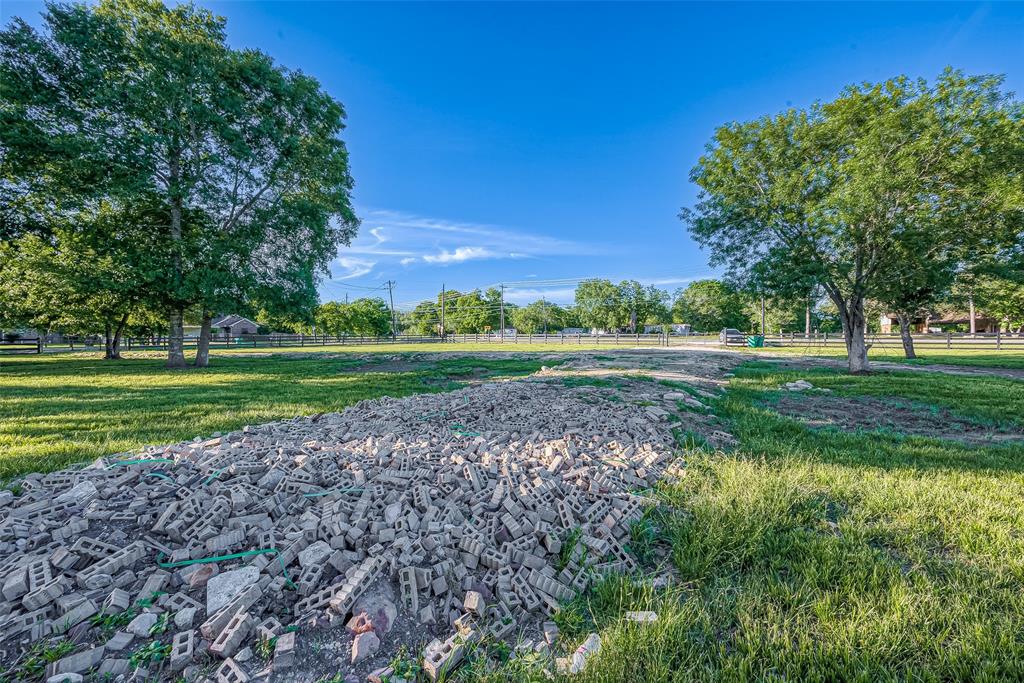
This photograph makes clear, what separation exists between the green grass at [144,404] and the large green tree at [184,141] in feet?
16.0

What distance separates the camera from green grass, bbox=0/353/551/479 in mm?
4617

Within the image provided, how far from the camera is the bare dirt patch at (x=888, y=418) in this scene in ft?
18.0

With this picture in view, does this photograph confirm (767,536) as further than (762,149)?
No

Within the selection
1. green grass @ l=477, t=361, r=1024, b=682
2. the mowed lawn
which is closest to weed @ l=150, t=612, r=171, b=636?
the mowed lawn

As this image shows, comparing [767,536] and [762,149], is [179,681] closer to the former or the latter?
[767,536]

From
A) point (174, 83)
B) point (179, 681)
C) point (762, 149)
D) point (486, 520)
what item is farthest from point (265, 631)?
point (174, 83)

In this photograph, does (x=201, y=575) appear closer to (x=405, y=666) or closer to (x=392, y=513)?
(x=392, y=513)

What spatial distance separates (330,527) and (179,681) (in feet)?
2.93

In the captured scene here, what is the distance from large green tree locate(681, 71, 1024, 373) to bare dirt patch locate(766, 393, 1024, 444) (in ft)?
17.9

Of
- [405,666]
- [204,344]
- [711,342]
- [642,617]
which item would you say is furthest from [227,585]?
[711,342]

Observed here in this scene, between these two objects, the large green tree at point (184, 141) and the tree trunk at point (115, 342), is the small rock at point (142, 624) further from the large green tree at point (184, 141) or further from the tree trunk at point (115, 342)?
the tree trunk at point (115, 342)

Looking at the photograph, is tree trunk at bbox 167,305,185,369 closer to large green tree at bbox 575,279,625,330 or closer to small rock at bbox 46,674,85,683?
small rock at bbox 46,674,85,683

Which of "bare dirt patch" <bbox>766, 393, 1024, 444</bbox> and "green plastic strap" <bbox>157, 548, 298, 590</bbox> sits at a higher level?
"green plastic strap" <bbox>157, 548, 298, 590</bbox>

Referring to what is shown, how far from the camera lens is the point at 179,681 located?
156 cm
